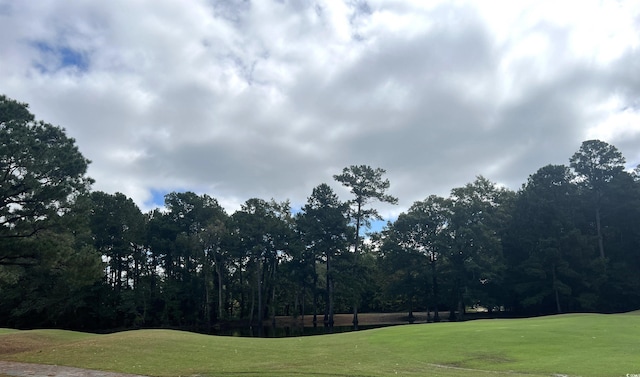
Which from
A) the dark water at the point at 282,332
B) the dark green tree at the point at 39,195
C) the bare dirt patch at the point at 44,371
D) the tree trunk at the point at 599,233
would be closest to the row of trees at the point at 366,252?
the tree trunk at the point at 599,233

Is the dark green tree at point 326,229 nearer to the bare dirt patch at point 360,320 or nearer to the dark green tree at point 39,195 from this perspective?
the bare dirt patch at point 360,320

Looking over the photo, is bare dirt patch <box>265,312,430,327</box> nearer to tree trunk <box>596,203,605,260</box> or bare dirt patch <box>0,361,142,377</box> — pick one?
tree trunk <box>596,203,605,260</box>

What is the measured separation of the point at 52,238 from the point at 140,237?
39.5 metres

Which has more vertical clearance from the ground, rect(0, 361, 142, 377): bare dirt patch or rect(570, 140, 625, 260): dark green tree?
rect(570, 140, 625, 260): dark green tree

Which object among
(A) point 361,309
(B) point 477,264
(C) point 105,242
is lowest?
(A) point 361,309

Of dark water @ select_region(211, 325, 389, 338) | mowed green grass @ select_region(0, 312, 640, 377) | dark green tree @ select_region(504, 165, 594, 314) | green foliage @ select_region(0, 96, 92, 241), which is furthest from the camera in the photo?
dark green tree @ select_region(504, 165, 594, 314)

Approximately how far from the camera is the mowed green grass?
14.8 meters

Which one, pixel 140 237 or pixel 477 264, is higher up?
pixel 140 237

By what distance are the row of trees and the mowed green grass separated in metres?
32.5

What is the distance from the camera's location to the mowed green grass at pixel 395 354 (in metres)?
14.8

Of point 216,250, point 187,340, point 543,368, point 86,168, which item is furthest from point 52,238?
point 216,250

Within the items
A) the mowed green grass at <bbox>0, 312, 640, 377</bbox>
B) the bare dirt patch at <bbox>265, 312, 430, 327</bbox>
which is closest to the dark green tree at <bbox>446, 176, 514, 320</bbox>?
the bare dirt patch at <bbox>265, 312, 430, 327</bbox>

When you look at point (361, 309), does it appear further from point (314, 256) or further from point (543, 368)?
point (543, 368)

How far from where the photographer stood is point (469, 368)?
15.8 m
